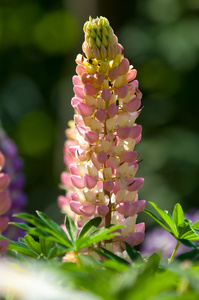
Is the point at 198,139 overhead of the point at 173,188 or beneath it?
overhead

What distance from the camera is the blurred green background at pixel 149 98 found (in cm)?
325

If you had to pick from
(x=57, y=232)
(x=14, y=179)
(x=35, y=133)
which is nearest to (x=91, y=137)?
(x=57, y=232)

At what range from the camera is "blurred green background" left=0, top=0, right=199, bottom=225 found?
10.7ft

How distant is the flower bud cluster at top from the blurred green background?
247 centimetres

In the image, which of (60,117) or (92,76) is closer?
(92,76)

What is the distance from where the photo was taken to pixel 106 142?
55cm

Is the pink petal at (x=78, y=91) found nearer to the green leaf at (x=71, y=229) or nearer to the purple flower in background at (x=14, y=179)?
the green leaf at (x=71, y=229)

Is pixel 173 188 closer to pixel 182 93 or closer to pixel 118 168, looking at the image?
pixel 182 93

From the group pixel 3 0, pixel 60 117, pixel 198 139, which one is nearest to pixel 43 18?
pixel 3 0

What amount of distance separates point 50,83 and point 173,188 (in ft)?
6.53

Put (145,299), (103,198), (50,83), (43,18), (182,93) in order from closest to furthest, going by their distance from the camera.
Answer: (145,299)
(103,198)
(182,93)
(50,83)
(43,18)

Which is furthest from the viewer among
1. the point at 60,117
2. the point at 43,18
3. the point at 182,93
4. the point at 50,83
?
the point at 43,18

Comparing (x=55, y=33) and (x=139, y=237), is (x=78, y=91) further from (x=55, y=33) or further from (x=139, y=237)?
(x=55, y=33)

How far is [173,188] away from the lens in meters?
3.27
